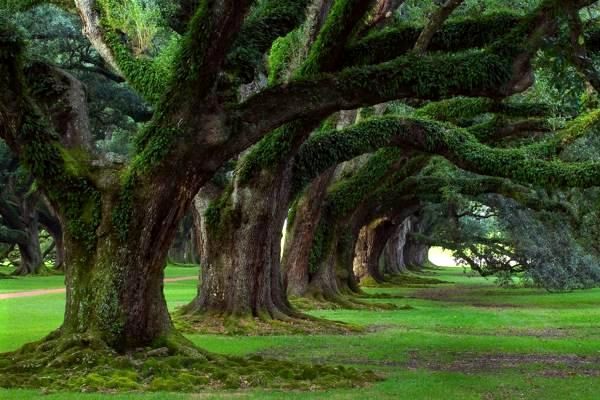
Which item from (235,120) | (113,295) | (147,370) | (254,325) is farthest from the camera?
(254,325)

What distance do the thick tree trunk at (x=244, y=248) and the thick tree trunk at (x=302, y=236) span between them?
5341mm

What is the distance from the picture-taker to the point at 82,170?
1163 cm

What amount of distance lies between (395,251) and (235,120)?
42.4 meters

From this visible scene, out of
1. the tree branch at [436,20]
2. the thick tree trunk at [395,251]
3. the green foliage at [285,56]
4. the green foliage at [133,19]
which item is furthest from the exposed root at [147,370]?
the thick tree trunk at [395,251]

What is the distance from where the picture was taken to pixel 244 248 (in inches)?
703

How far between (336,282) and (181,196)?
17048mm

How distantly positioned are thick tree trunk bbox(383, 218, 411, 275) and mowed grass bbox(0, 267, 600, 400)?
75.4ft

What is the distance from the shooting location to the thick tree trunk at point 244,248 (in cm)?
1777

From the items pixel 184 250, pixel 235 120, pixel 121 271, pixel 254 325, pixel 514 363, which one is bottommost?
pixel 514 363

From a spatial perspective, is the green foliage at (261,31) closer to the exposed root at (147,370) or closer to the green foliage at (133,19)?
the green foliage at (133,19)

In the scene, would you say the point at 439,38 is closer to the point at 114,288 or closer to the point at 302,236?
the point at 114,288

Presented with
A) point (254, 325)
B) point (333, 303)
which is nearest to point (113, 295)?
point (254, 325)

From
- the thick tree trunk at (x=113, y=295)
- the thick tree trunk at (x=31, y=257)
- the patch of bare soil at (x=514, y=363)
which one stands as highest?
the thick tree trunk at (x=31, y=257)

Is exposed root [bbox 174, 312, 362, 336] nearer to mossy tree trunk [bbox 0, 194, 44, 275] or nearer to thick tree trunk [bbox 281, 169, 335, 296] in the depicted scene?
thick tree trunk [bbox 281, 169, 335, 296]
